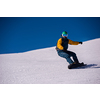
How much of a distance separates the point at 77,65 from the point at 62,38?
1380mm

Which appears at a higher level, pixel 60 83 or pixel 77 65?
pixel 77 65

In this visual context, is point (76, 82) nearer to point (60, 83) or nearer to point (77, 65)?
point (60, 83)

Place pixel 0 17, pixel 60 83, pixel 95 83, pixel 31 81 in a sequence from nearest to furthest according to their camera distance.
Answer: pixel 95 83 → pixel 60 83 → pixel 31 81 → pixel 0 17

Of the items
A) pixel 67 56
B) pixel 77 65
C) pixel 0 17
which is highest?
pixel 0 17

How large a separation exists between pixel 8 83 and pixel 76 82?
1.96 metres

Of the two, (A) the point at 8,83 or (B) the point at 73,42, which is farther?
(B) the point at 73,42

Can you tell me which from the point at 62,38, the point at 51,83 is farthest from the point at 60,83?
the point at 62,38

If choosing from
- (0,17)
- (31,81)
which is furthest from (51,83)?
(0,17)

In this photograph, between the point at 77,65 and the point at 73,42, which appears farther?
the point at 73,42

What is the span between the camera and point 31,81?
3.20 metres

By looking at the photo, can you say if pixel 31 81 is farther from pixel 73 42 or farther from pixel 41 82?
pixel 73 42

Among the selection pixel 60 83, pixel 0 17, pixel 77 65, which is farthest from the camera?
pixel 0 17

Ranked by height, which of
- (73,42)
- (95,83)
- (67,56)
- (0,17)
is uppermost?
(0,17)

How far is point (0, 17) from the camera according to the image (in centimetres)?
678
